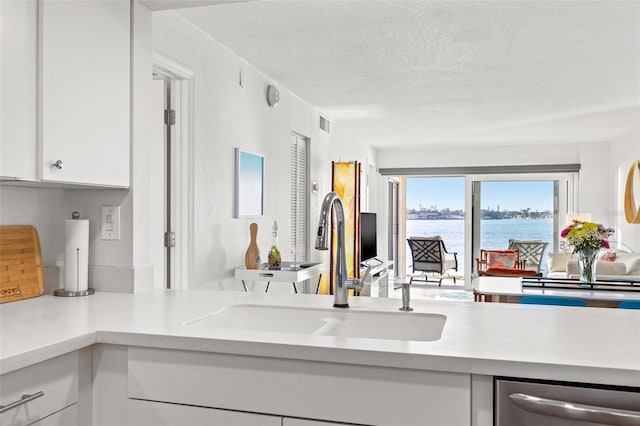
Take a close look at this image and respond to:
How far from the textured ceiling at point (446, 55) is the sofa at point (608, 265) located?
1660 millimetres

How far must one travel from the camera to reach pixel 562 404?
1091mm

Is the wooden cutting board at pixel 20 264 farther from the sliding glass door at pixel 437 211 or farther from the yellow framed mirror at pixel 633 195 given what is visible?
the sliding glass door at pixel 437 211

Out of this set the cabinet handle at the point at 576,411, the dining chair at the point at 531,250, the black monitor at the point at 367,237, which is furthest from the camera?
the dining chair at the point at 531,250

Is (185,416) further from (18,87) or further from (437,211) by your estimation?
(437,211)

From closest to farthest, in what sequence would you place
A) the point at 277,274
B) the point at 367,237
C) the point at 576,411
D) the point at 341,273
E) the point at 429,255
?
1. the point at 576,411
2. the point at 341,273
3. the point at 277,274
4. the point at 367,237
5. the point at 429,255

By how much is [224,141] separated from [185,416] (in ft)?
8.48

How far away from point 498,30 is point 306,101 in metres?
2.42

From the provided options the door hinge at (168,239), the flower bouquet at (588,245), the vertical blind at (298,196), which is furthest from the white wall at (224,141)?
the flower bouquet at (588,245)

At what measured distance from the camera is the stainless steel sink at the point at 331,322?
166 centimetres

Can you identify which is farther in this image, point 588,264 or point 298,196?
point 298,196

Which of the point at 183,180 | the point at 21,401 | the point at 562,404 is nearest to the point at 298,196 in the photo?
the point at 183,180

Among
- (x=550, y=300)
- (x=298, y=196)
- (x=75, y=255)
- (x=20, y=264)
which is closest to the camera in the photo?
(x=20, y=264)

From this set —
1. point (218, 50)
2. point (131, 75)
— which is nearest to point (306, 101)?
point (218, 50)

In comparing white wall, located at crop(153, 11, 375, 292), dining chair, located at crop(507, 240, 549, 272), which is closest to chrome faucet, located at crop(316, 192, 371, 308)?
white wall, located at crop(153, 11, 375, 292)
